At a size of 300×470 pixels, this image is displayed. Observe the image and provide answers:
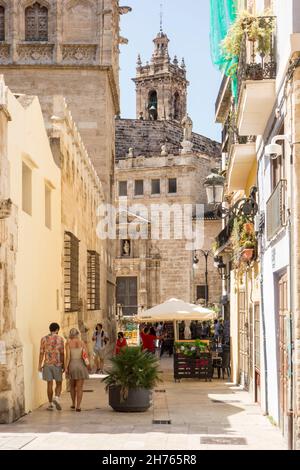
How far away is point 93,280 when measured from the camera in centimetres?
2794

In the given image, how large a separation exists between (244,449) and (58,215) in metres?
9.81

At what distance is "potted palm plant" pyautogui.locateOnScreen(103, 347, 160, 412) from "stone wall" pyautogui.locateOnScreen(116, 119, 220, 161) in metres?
57.9

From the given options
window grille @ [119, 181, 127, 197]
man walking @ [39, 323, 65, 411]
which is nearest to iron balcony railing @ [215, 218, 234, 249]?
man walking @ [39, 323, 65, 411]

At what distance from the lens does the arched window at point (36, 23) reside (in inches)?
1319

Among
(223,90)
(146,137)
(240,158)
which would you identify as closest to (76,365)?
(240,158)

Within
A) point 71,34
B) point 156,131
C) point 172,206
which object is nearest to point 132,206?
point 172,206

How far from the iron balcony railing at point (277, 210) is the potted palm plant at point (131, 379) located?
306 cm

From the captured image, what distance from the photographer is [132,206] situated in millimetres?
65125

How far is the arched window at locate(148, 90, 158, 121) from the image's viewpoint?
Result: 297ft

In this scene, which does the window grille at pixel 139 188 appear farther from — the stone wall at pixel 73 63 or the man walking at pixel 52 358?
the man walking at pixel 52 358

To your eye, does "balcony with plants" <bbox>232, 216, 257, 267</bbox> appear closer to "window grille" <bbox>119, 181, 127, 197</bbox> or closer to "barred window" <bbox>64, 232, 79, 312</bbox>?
"barred window" <bbox>64, 232, 79, 312</bbox>

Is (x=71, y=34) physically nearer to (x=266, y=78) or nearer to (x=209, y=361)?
(x=209, y=361)

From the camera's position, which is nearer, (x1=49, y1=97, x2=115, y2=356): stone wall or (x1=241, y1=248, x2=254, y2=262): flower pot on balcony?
(x1=241, y1=248, x2=254, y2=262): flower pot on balcony

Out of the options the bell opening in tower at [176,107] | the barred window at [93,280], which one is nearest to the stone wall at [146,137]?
the bell opening in tower at [176,107]
